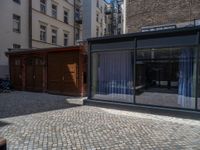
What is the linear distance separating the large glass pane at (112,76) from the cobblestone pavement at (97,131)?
1.39 meters

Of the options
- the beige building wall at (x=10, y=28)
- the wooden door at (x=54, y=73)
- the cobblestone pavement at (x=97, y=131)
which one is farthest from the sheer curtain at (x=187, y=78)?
the beige building wall at (x=10, y=28)

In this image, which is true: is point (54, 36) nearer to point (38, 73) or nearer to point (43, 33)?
point (43, 33)

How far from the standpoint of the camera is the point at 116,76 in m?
10.2

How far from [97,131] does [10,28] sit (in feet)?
51.1

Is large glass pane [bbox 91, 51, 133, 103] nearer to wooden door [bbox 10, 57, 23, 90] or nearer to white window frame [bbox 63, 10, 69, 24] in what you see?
wooden door [bbox 10, 57, 23, 90]

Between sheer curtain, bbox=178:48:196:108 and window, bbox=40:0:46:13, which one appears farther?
window, bbox=40:0:46:13

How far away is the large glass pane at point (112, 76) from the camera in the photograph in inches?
385

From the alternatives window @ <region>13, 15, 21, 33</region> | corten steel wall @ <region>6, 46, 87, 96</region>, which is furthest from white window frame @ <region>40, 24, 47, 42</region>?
corten steel wall @ <region>6, 46, 87, 96</region>

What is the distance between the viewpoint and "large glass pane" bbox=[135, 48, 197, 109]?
8.38 m

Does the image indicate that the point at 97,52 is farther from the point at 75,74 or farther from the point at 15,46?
the point at 15,46

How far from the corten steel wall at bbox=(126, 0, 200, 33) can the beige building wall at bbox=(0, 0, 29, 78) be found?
9.95 meters

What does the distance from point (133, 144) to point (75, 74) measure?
8.38 metres

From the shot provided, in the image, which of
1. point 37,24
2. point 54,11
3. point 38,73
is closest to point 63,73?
point 38,73

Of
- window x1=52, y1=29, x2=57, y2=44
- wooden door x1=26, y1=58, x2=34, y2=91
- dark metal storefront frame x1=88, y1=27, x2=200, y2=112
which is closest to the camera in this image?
dark metal storefront frame x1=88, y1=27, x2=200, y2=112
